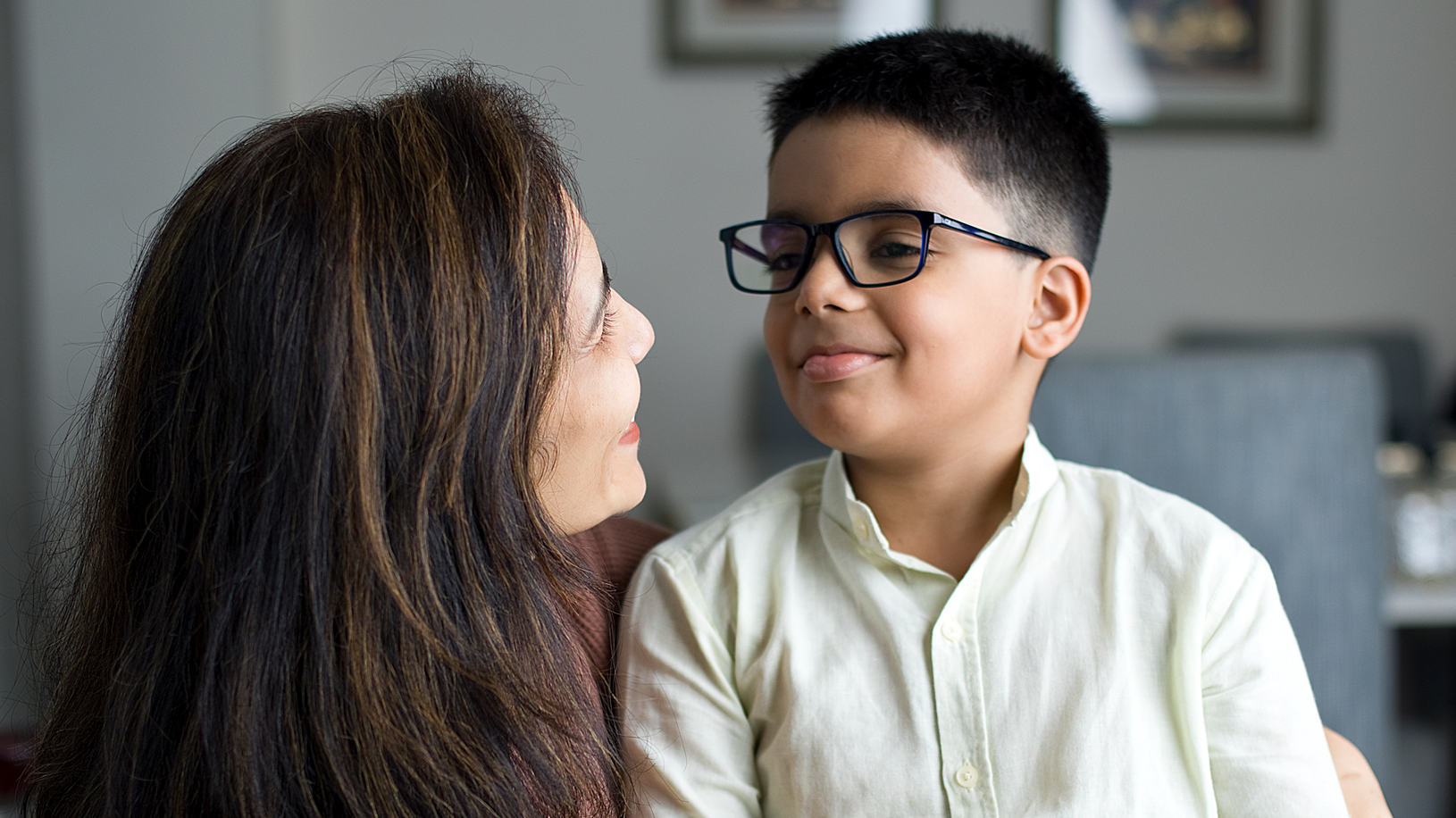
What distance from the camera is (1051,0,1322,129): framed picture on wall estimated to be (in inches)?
121

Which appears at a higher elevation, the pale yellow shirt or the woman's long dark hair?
the woman's long dark hair

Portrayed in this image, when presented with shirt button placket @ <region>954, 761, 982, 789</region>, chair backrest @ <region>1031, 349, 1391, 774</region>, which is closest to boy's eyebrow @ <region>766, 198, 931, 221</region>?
shirt button placket @ <region>954, 761, 982, 789</region>

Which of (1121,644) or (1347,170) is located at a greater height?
(1347,170)

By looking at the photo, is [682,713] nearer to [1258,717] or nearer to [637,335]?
[637,335]

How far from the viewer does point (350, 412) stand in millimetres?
692

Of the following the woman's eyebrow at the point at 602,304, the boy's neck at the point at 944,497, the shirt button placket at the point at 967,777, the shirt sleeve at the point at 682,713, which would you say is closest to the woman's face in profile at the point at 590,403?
the woman's eyebrow at the point at 602,304

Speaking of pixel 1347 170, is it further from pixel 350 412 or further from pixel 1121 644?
pixel 350 412

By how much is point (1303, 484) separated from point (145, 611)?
55.1 inches

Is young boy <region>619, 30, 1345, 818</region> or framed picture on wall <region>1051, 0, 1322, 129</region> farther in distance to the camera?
framed picture on wall <region>1051, 0, 1322, 129</region>

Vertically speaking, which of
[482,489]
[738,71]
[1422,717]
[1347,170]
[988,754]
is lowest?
[1422,717]

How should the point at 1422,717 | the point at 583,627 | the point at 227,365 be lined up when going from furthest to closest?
the point at 1422,717
the point at 583,627
the point at 227,365

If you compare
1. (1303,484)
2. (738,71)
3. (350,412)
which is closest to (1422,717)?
(1303,484)

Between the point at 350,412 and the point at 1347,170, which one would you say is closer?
the point at 350,412

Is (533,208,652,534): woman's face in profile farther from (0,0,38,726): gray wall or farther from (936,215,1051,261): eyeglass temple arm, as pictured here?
(0,0,38,726): gray wall
